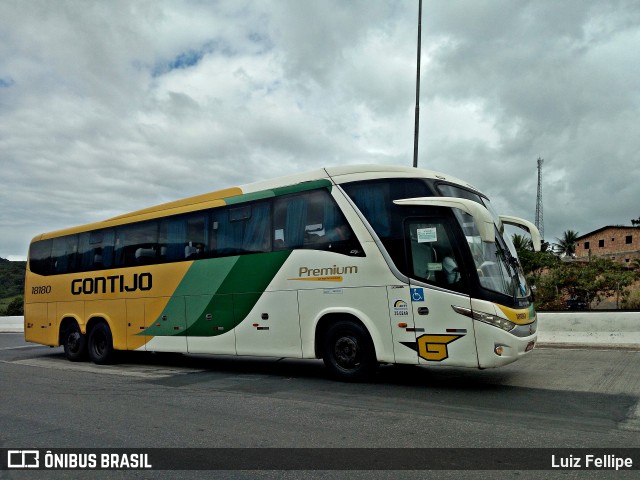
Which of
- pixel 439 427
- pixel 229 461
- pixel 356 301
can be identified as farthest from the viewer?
pixel 356 301

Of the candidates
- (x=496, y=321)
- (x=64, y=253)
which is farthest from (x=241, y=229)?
(x=64, y=253)

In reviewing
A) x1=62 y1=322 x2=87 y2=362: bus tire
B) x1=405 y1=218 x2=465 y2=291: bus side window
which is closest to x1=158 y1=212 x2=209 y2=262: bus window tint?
x1=62 y1=322 x2=87 y2=362: bus tire

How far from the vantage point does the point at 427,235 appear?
319 inches

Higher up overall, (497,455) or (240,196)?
(240,196)

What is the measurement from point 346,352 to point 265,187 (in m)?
3.52

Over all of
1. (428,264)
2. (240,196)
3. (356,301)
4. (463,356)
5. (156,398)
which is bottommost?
(156,398)

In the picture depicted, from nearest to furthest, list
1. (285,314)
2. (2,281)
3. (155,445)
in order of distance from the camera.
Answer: (155,445) → (285,314) → (2,281)

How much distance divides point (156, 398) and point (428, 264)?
4.55 m

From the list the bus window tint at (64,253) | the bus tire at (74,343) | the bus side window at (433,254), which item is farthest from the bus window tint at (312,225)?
the bus window tint at (64,253)

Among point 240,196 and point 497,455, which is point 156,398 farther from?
point 497,455

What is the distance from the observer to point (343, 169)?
30.0 ft

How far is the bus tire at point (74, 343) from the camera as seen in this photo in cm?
1380

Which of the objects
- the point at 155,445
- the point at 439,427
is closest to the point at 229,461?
the point at 155,445

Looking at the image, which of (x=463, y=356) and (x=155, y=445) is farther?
(x=463, y=356)
